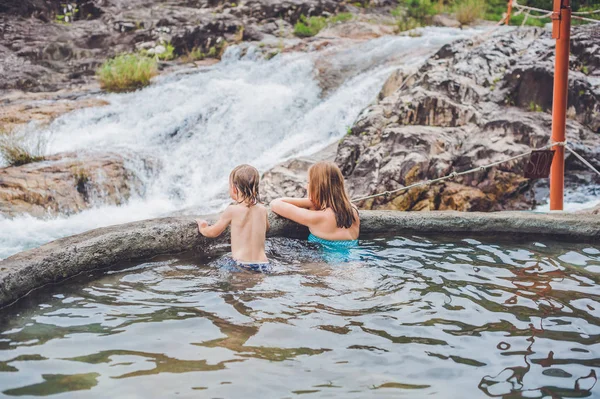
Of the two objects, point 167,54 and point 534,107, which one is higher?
point 167,54

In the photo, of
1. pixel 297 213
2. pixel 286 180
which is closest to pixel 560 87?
pixel 297 213

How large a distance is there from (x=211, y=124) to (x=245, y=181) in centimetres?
651

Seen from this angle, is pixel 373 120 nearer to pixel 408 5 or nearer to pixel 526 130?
pixel 526 130

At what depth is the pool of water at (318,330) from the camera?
2.29 m

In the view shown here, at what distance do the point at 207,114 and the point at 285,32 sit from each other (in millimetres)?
5946

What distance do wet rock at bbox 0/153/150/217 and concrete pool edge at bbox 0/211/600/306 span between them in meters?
4.04

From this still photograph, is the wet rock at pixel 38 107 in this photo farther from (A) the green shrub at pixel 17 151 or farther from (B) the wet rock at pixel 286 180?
(B) the wet rock at pixel 286 180

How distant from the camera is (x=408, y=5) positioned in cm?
→ 1582

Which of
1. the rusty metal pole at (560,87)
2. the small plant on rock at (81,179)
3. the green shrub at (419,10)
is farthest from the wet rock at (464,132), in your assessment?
the green shrub at (419,10)

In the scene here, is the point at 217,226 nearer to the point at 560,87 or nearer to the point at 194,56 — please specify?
the point at 560,87

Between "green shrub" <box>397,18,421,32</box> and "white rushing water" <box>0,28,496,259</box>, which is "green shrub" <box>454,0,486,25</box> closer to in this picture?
"green shrub" <box>397,18,421,32</box>

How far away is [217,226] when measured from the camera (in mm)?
3863

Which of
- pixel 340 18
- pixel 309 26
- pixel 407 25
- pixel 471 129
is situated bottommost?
pixel 471 129

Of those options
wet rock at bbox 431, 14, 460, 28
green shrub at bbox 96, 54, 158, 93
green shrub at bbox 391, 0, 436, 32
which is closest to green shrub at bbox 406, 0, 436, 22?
green shrub at bbox 391, 0, 436, 32
